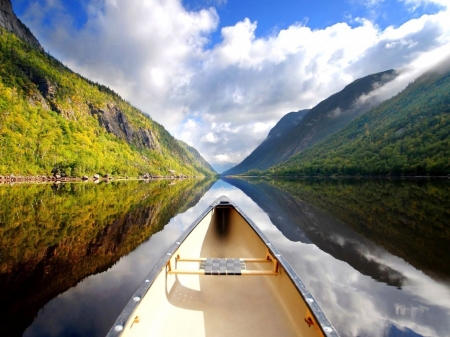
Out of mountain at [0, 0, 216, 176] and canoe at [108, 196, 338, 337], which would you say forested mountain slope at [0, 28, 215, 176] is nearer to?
mountain at [0, 0, 216, 176]

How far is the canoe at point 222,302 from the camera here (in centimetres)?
347

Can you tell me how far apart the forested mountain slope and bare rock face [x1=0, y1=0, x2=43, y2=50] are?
1371 centimetres

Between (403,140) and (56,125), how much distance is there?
116419mm

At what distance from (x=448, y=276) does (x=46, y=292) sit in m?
9.73

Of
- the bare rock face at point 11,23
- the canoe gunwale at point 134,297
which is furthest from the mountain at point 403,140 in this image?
the bare rock face at point 11,23

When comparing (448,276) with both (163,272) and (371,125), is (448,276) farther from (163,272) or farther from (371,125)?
(371,125)

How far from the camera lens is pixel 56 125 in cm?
9312

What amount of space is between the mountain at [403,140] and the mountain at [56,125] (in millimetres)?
78285

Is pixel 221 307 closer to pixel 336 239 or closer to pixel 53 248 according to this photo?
pixel 53 248

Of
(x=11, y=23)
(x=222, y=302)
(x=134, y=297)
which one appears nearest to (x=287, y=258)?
(x=222, y=302)

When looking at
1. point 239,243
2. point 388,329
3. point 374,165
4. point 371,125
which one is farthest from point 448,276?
point 371,125

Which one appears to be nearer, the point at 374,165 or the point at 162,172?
the point at 374,165

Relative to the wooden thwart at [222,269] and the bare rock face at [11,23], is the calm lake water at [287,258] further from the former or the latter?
the bare rock face at [11,23]

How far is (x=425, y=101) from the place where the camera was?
11438 centimetres
